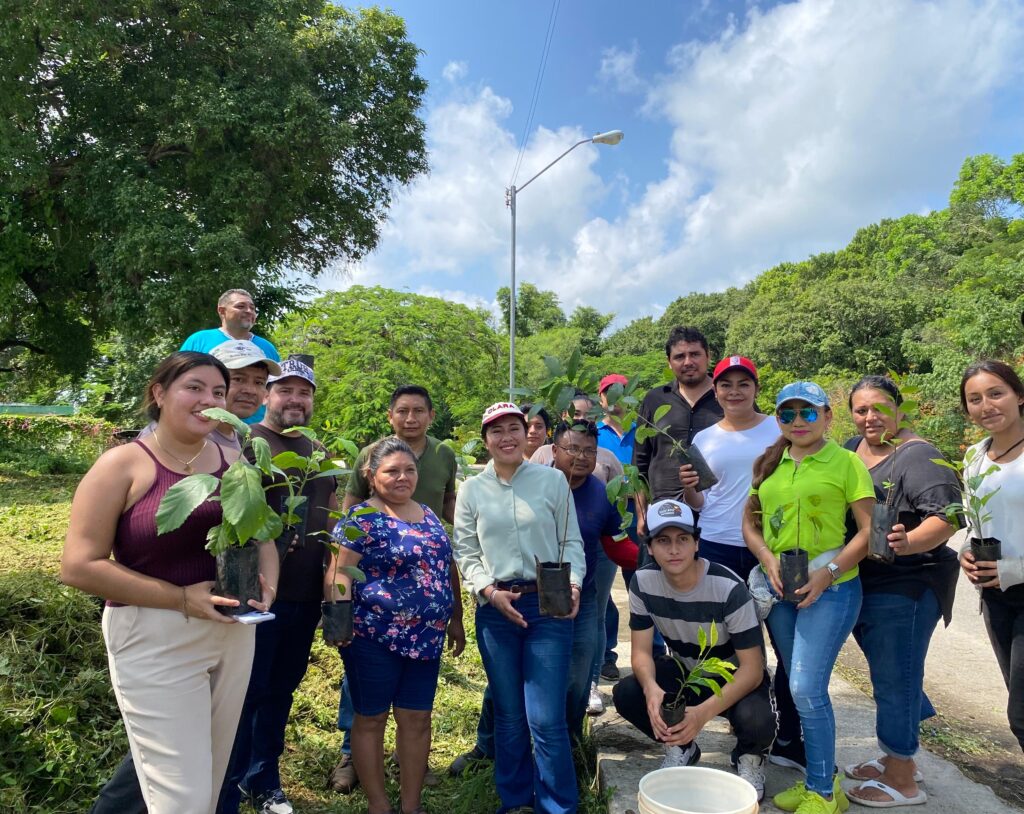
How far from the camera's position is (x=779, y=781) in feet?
10.7

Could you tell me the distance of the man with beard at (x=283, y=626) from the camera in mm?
3113

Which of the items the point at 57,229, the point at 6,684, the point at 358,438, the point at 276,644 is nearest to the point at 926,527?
the point at 276,644

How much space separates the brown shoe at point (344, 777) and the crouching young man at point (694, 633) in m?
1.47

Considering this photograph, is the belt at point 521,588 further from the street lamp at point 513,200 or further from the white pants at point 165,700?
the street lamp at point 513,200

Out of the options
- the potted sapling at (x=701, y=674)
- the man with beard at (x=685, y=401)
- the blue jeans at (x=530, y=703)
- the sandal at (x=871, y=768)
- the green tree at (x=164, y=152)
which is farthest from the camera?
the green tree at (x=164, y=152)

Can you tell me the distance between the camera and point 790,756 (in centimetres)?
344

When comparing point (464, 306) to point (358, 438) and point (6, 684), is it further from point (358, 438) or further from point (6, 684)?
point (6, 684)

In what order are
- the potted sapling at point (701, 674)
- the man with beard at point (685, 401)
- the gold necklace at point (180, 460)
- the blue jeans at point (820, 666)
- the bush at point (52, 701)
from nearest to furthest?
the gold necklace at point (180, 460), the potted sapling at point (701, 674), the blue jeans at point (820, 666), the bush at point (52, 701), the man with beard at point (685, 401)

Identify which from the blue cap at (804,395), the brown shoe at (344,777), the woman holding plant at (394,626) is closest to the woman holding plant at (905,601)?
the blue cap at (804,395)

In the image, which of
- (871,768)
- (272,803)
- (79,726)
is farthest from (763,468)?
(79,726)

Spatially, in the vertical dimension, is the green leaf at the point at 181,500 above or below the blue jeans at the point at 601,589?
above

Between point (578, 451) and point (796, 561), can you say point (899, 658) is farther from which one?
point (578, 451)

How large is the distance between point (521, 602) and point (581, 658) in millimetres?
518

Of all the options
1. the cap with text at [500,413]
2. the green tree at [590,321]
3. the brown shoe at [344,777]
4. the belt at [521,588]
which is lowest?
the brown shoe at [344,777]
